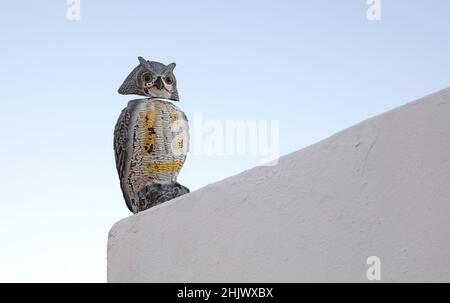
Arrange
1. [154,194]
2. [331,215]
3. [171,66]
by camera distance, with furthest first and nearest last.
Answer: [171,66] → [154,194] → [331,215]

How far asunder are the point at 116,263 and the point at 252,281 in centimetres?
83

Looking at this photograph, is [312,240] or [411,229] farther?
[312,240]

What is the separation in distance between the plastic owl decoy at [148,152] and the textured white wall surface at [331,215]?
2.96 m

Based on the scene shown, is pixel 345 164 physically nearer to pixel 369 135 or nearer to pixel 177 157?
pixel 369 135

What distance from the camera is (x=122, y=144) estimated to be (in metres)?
6.05

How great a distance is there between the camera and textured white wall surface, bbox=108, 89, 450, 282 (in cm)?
203

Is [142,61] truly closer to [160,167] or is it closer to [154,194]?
[160,167]

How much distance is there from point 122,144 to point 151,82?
2.67 ft

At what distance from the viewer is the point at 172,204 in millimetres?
3029

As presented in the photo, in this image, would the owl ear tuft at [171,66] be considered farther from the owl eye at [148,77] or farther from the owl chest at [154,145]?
the owl chest at [154,145]

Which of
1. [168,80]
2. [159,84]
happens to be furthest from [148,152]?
[168,80]

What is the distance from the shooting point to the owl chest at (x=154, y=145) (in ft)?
19.8
